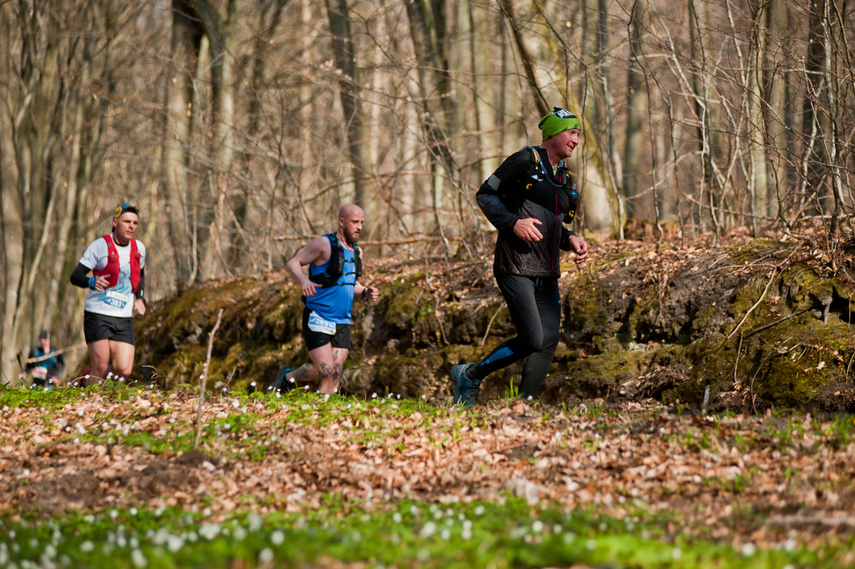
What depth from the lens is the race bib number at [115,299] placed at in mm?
8711

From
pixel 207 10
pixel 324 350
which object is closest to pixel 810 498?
pixel 324 350

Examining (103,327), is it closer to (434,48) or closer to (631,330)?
(631,330)

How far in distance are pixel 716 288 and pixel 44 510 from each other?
6758 mm

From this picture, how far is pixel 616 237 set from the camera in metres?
10.6

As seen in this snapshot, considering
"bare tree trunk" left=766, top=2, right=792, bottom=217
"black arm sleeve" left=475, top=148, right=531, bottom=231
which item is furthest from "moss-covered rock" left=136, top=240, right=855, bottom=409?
"black arm sleeve" left=475, top=148, right=531, bottom=231

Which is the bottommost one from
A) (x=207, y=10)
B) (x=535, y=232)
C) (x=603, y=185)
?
(x=535, y=232)

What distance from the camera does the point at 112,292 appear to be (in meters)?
8.74

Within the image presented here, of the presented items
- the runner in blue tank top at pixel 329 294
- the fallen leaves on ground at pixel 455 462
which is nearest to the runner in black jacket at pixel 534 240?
the fallen leaves on ground at pixel 455 462

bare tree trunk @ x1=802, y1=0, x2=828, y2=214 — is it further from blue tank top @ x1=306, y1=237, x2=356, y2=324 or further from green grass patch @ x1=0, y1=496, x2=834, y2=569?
green grass patch @ x1=0, y1=496, x2=834, y2=569

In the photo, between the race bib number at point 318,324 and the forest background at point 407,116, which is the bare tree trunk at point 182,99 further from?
the race bib number at point 318,324

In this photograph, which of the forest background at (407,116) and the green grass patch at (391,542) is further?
the forest background at (407,116)

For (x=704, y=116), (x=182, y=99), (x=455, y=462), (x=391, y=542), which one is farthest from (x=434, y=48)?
(x=391, y=542)

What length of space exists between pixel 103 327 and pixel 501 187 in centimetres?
516

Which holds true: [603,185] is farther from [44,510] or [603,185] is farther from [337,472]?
[44,510]
